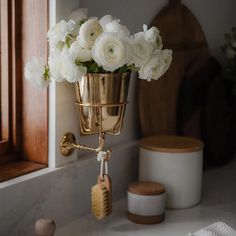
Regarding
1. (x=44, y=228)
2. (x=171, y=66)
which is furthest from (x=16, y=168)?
(x=171, y=66)

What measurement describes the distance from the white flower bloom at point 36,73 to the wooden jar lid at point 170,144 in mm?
362

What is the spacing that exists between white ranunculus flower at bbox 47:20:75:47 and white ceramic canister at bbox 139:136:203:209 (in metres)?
0.40

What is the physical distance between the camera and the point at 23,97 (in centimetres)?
121

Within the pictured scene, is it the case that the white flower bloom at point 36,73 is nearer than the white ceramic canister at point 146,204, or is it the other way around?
the white flower bloom at point 36,73

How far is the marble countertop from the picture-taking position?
3.91ft

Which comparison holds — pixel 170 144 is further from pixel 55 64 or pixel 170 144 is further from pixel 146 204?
pixel 55 64

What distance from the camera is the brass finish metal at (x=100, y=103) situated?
111 cm

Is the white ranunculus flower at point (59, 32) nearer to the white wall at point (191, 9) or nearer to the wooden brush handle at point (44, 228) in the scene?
the white wall at point (191, 9)

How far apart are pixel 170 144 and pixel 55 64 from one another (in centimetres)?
43

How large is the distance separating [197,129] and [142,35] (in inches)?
24.5

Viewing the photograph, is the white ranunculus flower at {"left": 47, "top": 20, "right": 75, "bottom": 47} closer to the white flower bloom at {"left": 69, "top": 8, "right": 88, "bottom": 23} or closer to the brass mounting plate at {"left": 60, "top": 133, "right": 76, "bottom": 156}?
the white flower bloom at {"left": 69, "top": 8, "right": 88, "bottom": 23}

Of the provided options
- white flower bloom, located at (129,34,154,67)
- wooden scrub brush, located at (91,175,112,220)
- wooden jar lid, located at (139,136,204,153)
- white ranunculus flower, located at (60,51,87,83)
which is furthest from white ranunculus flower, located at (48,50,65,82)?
wooden jar lid, located at (139,136,204,153)

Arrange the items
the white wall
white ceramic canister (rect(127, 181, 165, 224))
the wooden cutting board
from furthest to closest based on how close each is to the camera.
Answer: the wooden cutting board, the white wall, white ceramic canister (rect(127, 181, 165, 224))

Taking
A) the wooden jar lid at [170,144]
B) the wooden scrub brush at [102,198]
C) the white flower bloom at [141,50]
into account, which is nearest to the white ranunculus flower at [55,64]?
the white flower bloom at [141,50]
